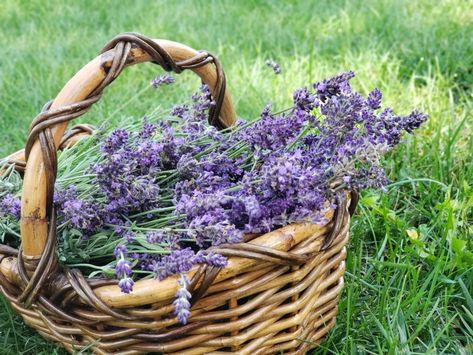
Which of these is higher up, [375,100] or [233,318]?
[375,100]

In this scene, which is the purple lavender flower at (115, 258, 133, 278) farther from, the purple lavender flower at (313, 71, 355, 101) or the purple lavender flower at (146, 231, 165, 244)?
the purple lavender flower at (313, 71, 355, 101)

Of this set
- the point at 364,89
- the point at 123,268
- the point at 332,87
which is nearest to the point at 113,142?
the point at 123,268

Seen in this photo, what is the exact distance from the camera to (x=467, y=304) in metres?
1.25

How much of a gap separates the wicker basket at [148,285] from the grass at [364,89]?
18cm

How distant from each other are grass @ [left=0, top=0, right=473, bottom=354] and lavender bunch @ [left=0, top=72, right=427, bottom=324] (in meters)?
0.23

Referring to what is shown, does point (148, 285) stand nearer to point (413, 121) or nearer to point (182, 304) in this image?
point (182, 304)

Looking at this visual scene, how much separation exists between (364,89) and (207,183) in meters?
1.26

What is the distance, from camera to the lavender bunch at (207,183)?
930mm

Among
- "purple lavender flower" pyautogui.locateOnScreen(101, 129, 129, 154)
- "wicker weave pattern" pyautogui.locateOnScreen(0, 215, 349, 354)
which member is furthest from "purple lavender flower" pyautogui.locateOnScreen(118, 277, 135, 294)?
"purple lavender flower" pyautogui.locateOnScreen(101, 129, 129, 154)

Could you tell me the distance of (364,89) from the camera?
217 centimetres

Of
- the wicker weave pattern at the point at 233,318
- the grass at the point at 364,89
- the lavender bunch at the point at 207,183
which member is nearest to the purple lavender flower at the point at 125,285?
the lavender bunch at the point at 207,183

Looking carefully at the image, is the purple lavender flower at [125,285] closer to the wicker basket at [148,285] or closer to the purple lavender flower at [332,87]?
the wicker basket at [148,285]

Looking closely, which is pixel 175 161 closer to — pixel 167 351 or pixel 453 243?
pixel 167 351

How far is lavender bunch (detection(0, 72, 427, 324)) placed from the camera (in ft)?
3.05
